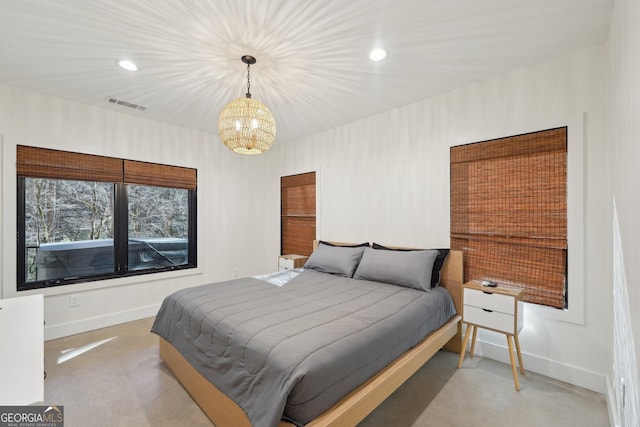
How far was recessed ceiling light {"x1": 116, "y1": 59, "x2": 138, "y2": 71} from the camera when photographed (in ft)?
7.57

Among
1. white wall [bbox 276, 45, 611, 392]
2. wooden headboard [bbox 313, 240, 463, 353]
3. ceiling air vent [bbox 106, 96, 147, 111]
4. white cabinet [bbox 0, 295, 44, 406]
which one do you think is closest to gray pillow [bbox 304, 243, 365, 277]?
white wall [bbox 276, 45, 611, 392]

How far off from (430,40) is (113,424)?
338cm

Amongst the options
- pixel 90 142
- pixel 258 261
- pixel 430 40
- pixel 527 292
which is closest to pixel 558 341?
pixel 527 292

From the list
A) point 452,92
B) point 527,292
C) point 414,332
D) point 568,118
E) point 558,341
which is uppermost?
point 452,92

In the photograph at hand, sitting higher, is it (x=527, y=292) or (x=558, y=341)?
(x=527, y=292)

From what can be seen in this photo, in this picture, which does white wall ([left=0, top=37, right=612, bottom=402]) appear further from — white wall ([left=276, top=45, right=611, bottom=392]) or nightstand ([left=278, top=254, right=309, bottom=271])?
nightstand ([left=278, top=254, right=309, bottom=271])

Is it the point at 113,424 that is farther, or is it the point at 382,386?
the point at 113,424

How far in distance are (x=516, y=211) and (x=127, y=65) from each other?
3625mm

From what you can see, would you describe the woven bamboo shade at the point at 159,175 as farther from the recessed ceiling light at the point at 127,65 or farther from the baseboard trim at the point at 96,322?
the baseboard trim at the point at 96,322

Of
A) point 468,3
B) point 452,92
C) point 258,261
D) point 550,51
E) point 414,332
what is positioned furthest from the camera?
point 258,261

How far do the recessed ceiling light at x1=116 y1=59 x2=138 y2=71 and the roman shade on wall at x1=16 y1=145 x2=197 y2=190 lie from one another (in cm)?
144

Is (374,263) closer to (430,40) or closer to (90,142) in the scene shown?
(430,40)

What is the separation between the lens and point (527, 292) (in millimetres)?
2395

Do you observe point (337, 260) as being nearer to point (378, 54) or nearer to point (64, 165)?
point (378, 54)
